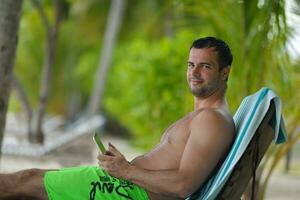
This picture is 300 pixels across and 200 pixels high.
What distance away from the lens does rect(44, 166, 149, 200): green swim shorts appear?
127 inches

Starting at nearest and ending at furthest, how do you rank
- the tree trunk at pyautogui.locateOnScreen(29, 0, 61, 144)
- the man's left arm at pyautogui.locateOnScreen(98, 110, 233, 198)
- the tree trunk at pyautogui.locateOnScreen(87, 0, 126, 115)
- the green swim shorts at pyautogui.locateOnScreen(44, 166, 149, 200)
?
the man's left arm at pyautogui.locateOnScreen(98, 110, 233, 198), the green swim shorts at pyautogui.locateOnScreen(44, 166, 149, 200), the tree trunk at pyautogui.locateOnScreen(29, 0, 61, 144), the tree trunk at pyautogui.locateOnScreen(87, 0, 126, 115)

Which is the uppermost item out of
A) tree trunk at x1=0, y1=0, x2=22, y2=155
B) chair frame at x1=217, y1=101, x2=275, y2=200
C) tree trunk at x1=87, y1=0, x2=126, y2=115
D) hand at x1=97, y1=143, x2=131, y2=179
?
tree trunk at x1=87, y1=0, x2=126, y2=115

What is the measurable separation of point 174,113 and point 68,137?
199cm

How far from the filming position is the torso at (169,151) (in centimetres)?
325

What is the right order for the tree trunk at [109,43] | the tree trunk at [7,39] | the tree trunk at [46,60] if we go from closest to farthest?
the tree trunk at [7,39] < the tree trunk at [46,60] < the tree trunk at [109,43]

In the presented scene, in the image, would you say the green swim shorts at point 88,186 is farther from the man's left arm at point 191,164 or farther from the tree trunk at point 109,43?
the tree trunk at point 109,43

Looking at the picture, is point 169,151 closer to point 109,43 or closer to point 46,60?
point 46,60

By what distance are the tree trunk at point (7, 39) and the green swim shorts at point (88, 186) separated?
59.4 inches

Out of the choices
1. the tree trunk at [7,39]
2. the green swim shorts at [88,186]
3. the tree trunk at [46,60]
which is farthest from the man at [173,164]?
the tree trunk at [46,60]

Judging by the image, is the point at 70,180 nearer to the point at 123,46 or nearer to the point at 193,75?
the point at 193,75

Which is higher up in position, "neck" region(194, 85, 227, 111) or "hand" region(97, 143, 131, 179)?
"neck" region(194, 85, 227, 111)

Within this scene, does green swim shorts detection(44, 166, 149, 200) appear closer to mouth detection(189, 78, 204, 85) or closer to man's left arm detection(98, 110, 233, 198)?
man's left arm detection(98, 110, 233, 198)

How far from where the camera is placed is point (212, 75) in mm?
3291

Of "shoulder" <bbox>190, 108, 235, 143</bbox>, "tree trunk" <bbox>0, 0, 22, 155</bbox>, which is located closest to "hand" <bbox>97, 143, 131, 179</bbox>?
"shoulder" <bbox>190, 108, 235, 143</bbox>
